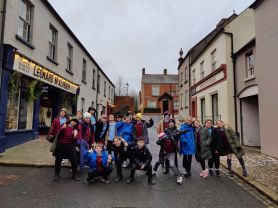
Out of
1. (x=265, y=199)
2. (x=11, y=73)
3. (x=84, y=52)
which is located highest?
(x=84, y=52)

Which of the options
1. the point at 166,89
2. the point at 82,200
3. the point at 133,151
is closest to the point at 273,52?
the point at 133,151

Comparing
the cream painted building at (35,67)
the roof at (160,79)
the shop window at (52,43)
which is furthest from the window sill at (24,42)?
the roof at (160,79)

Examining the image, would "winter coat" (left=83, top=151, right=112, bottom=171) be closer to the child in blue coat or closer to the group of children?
the group of children

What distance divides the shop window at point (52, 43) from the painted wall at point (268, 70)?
1025 cm

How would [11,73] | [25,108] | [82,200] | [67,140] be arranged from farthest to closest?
[25,108]
[11,73]
[67,140]
[82,200]

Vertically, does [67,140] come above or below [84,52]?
below

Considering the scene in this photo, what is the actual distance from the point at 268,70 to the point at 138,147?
22.9 feet

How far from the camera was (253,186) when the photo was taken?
20.5 ft

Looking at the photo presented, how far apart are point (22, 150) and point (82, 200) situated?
569 centimetres

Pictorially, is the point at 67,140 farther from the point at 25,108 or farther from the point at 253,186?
the point at 25,108

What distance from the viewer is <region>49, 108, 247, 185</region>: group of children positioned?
21.6ft

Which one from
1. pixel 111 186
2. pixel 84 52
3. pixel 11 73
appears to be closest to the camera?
pixel 111 186

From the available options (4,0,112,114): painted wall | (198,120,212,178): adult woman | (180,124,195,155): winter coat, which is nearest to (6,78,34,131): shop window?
(4,0,112,114): painted wall

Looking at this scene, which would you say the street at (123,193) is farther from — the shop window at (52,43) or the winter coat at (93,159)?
the shop window at (52,43)
